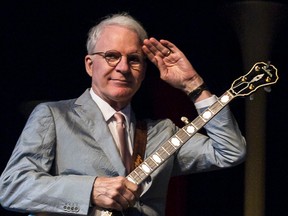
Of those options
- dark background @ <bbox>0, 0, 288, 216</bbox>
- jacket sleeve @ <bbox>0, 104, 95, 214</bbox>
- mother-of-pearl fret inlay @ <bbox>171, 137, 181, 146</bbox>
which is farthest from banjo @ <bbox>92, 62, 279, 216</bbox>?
dark background @ <bbox>0, 0, 288, 216</bbox>

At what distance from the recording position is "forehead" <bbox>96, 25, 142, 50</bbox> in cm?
271

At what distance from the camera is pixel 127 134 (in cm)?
273

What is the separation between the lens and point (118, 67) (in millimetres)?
2676

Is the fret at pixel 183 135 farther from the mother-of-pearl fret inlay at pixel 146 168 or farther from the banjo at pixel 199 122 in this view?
the mother-of-pearl fret inlay at pixel 146 168

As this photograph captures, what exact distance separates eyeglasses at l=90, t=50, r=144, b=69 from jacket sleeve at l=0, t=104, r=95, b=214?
25 centimetres

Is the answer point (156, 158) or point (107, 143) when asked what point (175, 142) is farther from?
point (107, 143)

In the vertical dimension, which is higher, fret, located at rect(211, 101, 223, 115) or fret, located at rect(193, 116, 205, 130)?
fret, located at rect(211, 101, 223, 115)

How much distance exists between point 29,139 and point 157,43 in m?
0.49

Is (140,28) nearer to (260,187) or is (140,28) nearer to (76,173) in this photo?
(76,173)

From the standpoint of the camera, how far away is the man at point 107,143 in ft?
8.32

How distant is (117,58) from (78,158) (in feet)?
1.08

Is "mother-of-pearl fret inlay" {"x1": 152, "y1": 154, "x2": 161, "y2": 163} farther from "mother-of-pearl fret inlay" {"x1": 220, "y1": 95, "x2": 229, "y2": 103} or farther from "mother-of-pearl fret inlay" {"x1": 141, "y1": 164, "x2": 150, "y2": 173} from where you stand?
"mother-of-pearl fret inlay" {"x1": 220, "y1": 95, "x2": 229, "y2": 103}

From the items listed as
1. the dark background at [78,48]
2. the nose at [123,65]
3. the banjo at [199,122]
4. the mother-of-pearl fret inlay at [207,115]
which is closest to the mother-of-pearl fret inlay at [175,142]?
the banjo at [199,122]

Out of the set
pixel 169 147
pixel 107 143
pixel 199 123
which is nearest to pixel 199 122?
pixel 199 123
